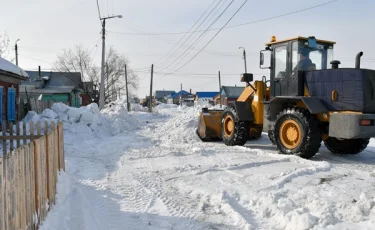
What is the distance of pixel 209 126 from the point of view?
1318 cm

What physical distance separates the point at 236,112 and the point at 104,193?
614 centimetres

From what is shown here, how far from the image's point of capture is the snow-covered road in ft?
15.8

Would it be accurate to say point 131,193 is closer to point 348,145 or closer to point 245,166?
point 245,166

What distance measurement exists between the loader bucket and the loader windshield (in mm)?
4113

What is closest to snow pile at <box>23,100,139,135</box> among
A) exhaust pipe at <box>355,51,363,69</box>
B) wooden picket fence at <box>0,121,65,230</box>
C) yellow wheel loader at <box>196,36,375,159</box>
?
yellow wheel loader at <box>196,36,375,159</box>

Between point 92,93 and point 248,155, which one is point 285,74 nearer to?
point 248,155

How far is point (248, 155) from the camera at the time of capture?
975 centimetres

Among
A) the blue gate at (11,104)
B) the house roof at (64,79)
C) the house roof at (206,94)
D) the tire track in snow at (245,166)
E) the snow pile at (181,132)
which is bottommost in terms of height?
the tire track in snow at (245,166)

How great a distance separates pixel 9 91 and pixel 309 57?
13.6 m

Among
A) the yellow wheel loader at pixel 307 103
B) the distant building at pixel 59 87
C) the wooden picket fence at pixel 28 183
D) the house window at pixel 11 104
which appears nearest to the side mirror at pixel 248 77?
the yellow wheel loader at pixel 307 103

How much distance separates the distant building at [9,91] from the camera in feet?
52.0

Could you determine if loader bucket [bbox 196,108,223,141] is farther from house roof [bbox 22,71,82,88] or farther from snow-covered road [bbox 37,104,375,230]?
house roof [bbox 22,71,82,88]

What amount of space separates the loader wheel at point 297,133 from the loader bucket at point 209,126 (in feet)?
12.2

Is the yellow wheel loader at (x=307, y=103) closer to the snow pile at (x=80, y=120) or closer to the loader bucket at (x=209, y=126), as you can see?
the loader bucket at (x=209, y=126)
